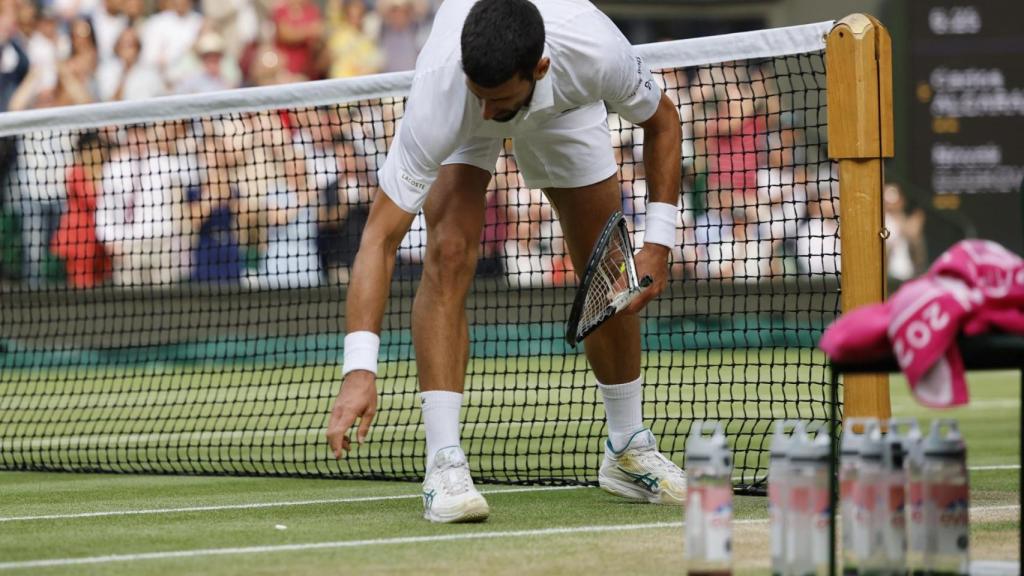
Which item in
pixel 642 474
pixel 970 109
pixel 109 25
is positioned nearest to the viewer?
pixel 642 474

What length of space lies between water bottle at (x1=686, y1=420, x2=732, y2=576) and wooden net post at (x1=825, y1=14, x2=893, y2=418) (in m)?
2.16

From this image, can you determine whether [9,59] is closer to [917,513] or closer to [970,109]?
[970,109]

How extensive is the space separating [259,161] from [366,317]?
351 inches

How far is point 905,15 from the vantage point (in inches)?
667

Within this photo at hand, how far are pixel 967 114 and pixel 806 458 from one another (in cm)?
1424

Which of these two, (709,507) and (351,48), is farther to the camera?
(351,48)

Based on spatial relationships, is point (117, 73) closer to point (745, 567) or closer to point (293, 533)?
point (293, 533)

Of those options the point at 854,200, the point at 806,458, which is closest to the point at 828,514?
the point at 806,458

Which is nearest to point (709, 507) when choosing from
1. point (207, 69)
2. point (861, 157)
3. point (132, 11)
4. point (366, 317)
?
point (366, 317)

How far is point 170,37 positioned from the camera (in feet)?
54.5

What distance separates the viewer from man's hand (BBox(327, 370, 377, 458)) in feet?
14.9

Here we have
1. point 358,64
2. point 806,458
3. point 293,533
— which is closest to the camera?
point 806,458

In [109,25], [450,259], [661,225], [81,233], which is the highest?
[109,25]

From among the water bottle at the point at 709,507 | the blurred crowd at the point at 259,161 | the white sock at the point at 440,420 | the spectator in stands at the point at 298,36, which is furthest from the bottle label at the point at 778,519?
the spectator in stands at the point at 298,36
